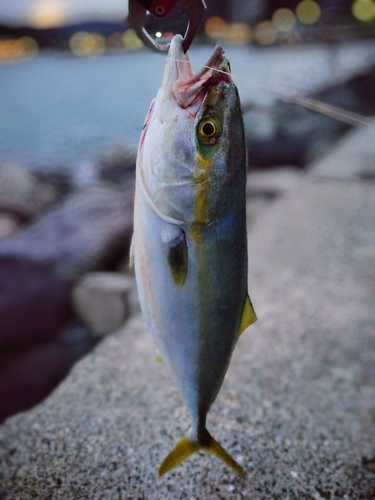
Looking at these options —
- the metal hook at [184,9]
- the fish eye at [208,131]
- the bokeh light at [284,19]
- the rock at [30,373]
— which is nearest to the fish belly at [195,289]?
the fish eye at [208,131]

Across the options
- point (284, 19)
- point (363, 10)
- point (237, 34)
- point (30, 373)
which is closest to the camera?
point (237, 34)

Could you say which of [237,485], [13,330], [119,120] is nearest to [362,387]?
[237,485]

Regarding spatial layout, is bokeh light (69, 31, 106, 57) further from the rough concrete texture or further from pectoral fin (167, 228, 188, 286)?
the rough concrete texture

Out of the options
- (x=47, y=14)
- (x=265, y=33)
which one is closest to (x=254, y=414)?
(x=47, y=14)

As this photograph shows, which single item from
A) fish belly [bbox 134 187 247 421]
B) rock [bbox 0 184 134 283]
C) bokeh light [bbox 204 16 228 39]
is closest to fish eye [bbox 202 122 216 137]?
fish belly [bbox 134 187 247 421]

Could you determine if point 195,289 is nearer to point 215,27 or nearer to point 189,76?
point 189,76

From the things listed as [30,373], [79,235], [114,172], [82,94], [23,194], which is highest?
[82,94]
